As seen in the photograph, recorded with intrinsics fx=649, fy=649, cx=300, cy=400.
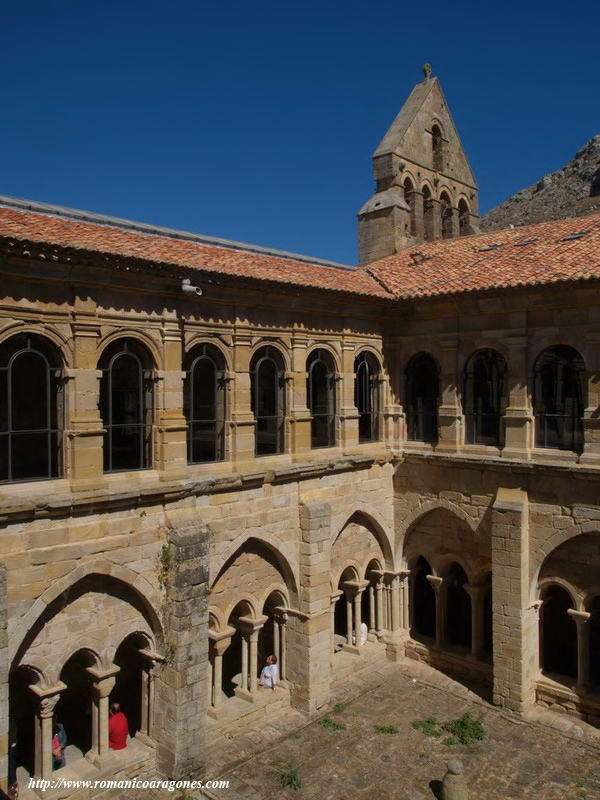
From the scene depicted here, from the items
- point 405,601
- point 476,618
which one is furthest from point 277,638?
point 476,618

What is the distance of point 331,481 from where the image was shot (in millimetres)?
15719

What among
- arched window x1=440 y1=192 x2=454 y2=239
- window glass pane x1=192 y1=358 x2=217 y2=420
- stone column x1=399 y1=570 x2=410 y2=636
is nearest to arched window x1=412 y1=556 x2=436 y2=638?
stone column x1=399 y1=570 x2=410 y2=636

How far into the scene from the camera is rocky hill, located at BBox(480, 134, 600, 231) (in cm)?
4934

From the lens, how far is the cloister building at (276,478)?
437 inches

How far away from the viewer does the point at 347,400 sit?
1627 centimetres

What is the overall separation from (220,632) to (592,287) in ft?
34.7

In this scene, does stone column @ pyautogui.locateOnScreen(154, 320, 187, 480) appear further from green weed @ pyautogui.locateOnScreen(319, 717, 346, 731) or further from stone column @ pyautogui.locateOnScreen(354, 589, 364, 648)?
stone column @ pyautogui.locateOnScreen(354, 589, 364, 648)

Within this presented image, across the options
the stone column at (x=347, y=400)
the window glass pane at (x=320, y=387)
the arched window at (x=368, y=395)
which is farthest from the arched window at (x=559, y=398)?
the window glass pane at (x=320, y=387)

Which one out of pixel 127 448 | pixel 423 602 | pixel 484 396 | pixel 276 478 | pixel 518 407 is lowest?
pixel 423 602

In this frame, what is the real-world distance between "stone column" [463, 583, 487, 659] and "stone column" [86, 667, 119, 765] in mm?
8730

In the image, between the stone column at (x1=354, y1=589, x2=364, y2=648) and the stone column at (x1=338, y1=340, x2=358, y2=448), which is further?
the stone column at (x1=354, y1=589, x2=364, y2=648)

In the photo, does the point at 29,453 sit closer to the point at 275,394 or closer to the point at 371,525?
the point at 275,394

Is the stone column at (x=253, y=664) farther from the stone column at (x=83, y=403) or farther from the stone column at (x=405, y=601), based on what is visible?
the stone column at (x=83, y=403)

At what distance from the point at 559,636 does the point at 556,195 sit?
44254 mm
